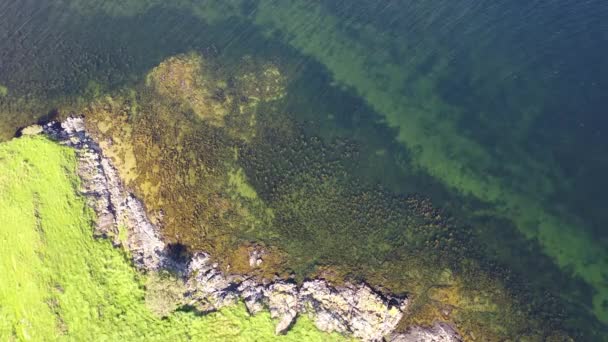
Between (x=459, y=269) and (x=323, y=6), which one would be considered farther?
(x=323, y=6)

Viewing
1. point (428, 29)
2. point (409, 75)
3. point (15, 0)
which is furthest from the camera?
point (15, 0)

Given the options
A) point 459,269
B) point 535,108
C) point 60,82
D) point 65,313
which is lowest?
point 65,313

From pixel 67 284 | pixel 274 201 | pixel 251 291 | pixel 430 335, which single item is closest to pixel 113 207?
pixel 67 284

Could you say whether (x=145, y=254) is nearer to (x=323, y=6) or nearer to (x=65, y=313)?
(x=65, y=313)

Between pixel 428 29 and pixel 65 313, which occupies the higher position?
pixel 428 29

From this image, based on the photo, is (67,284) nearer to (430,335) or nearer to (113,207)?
(113,207)

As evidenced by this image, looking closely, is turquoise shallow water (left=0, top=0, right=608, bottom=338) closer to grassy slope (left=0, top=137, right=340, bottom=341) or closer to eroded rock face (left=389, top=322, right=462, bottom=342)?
eroded rock face (left=389, top=322, right=462, bottom=342)

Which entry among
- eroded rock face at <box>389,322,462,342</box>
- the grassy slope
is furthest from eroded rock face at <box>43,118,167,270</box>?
eroded rock face at <box>389,322,462,342</box>

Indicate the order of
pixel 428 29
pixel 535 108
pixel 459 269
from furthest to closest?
pixel 428 29
pixel 535 108
pixel 459 269

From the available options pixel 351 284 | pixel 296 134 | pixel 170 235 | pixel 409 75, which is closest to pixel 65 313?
pixel 170 235
